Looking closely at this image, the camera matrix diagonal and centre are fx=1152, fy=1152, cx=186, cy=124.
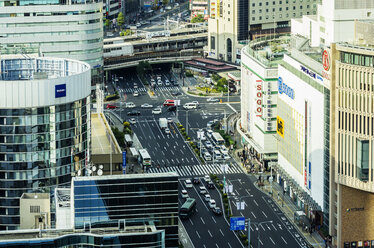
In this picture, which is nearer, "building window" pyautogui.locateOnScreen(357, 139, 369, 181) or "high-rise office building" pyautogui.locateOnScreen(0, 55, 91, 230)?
"high-rise office building" pyautogui.locateOnScreen(0, 55, 91, 230)

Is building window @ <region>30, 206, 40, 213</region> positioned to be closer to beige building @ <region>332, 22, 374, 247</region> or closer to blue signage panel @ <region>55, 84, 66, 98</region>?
blue signage panel @ <region>55, 84, 66, 98</region>

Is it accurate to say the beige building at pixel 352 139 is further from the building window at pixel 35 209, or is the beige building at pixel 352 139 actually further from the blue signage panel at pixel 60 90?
the building window at pixel 35 209

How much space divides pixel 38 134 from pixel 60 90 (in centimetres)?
727

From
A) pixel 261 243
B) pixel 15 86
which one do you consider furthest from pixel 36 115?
pixel 261 243

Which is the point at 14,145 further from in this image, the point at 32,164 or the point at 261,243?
the point at 261,243

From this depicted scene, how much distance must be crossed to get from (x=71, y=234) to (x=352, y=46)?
68.3 meters

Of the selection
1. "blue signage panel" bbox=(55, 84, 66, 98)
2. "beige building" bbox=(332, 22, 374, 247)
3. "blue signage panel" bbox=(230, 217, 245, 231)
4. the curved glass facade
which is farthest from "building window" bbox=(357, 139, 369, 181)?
"blue signage panel" bbox=(55, 84, 66, 98)

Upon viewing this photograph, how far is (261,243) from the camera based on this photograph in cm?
Answer: 19962

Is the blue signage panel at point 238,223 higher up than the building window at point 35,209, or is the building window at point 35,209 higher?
the building window at point 35,209

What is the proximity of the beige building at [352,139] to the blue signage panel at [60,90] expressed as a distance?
47523 millimetres

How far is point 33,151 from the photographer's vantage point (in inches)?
6722

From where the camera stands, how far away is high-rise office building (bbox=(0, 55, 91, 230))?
168250mm

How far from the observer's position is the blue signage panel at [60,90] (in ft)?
557

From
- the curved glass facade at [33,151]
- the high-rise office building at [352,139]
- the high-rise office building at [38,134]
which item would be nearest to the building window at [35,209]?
the high-rise office building at [38,134]
